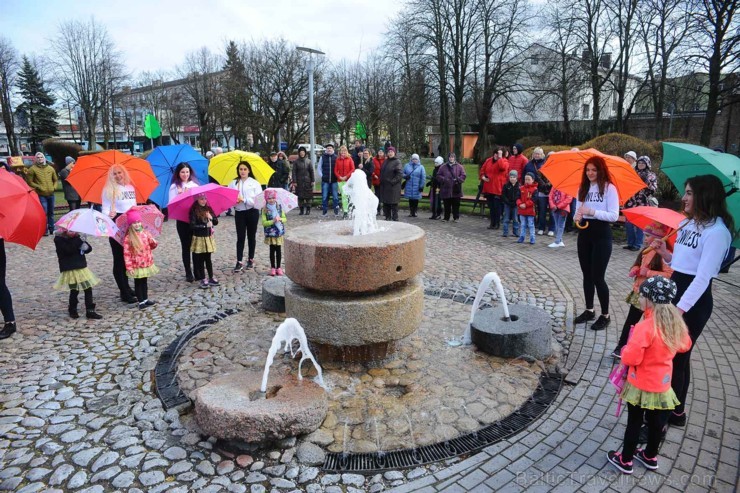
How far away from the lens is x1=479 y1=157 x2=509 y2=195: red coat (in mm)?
11719

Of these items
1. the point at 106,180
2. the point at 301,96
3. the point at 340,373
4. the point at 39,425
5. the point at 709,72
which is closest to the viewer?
the point at 39,425

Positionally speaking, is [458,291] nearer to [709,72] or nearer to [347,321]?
[347,321]

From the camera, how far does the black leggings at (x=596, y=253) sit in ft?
17.6

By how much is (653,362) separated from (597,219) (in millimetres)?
2579

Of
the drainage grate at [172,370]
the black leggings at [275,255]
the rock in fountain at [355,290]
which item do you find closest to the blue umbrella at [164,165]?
the black leggings at [275,255]

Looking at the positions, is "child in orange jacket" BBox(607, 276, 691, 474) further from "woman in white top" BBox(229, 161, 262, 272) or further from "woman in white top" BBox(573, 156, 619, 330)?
"woman in white top" BBox(229, 161, 262, 272)

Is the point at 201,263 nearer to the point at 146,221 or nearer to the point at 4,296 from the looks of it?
the point at 146,221

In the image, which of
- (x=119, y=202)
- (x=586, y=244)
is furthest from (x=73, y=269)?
(x=586, y=244)

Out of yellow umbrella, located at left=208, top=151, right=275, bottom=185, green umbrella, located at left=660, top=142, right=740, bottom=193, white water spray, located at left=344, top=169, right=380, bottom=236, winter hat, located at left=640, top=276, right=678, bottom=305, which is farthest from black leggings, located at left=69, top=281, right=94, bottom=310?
green umbrella, located at left=660, top=142, right=740, bottom=193

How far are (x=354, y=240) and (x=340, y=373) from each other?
1313mm

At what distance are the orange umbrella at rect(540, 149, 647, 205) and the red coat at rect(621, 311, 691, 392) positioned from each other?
2.94 m

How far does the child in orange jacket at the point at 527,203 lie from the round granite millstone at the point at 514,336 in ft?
18.2

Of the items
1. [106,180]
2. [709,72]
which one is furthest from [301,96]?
[106,180]

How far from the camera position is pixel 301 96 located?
3041 centimetres
